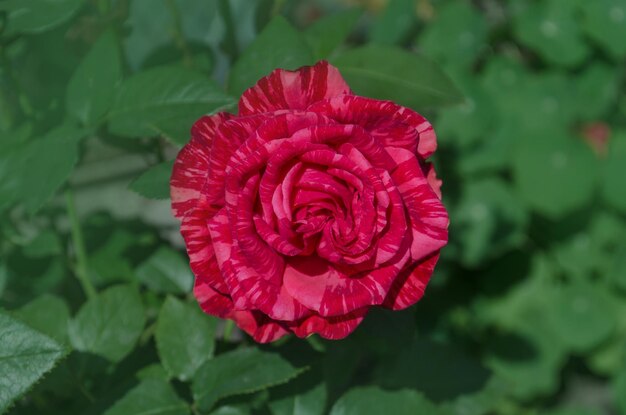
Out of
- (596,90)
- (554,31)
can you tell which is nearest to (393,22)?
(554,31)

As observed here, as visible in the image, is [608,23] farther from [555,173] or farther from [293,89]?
[293,89]

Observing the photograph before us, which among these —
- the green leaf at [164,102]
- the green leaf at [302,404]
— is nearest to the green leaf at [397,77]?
the green leaf at [164,102]

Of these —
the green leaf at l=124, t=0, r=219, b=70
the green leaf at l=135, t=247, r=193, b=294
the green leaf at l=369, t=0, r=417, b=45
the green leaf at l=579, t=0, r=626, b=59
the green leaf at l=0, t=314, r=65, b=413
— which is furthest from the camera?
the green leaf at l=579, t=0, r=626, b=59

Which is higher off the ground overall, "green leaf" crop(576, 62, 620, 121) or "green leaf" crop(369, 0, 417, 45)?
"green leaf" crop(369, 0, 417, 45)

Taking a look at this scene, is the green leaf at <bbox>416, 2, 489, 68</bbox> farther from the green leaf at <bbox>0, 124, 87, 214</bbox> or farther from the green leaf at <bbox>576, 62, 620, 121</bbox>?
the green leaf at <bbox>0, 124, 87, 214</bbox>

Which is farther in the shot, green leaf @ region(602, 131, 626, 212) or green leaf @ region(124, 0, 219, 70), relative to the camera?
green leaf @ region(602, 131, 626, 212)

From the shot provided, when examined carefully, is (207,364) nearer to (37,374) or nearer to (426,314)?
(37,374)

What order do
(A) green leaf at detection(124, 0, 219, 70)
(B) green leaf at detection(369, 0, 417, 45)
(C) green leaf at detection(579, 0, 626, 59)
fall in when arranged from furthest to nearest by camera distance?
(C) green leaf at detection(579, 0, 626, 59) → (B) green leaf at detection(369, 0, 417, 45) → (A) green leaf at detection(124, 0, 219, 70)

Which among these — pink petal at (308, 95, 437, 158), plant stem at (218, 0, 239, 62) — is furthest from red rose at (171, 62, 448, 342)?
plant stem at (218, 0, 239, 62)
